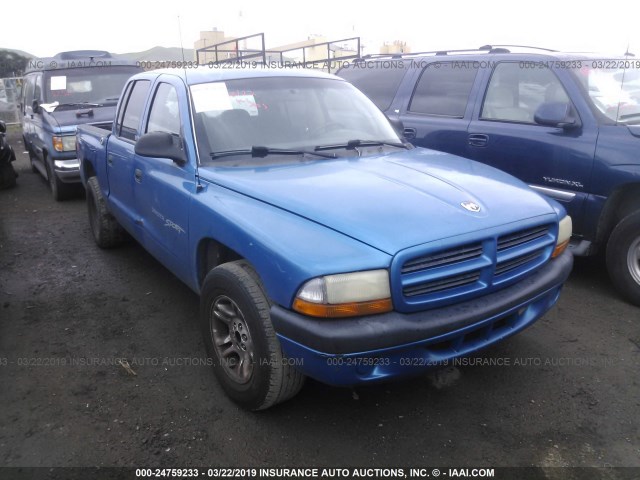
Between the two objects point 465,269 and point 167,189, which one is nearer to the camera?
point 465,269

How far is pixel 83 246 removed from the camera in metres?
5.82

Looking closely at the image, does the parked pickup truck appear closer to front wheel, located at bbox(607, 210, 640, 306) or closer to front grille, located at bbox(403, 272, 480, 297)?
front grille, located at bbox(403, 272, 480, 297)

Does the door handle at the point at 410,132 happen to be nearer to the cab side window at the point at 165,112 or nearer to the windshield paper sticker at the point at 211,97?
the windshield paper sticker at the point at 211,97

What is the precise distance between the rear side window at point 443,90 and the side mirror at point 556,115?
1.00 m

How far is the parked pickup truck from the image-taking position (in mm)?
2275

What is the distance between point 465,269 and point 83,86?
765 cm

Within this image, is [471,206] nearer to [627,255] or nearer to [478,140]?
[627,255]

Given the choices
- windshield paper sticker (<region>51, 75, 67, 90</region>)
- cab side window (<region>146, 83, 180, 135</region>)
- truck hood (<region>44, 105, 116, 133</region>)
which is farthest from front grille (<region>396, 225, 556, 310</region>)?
windshield paper sticker (<region>51, 75, 67, 90</region>)

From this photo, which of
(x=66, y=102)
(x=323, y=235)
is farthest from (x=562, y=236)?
(x=66, y=102)

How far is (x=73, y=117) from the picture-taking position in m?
7.57

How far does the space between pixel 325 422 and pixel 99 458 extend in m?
1.13

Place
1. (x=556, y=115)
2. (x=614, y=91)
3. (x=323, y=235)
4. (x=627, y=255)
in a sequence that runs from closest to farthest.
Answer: (x=323, y=235), (x=627, y=255), (x=556, y=115), (x=614, y=91)

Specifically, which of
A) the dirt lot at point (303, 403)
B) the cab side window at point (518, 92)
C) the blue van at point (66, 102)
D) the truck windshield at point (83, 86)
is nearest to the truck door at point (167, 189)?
the dirt lot at point (303, 403)

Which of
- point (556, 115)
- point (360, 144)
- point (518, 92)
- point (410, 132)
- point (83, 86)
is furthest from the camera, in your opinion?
point (83, 86)
